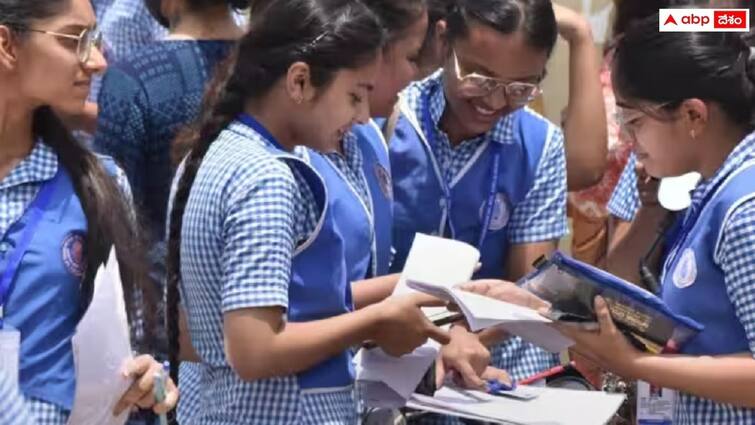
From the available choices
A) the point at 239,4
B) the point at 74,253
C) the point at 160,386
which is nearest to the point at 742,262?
the point at 160,386

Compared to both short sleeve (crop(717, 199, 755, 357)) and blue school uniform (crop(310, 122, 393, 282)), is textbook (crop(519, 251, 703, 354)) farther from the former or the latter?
blue school uniform (crop(310, 122, 393, 282))

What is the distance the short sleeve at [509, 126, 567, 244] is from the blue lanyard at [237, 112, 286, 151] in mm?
792

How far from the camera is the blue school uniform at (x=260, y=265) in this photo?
99.2 inches

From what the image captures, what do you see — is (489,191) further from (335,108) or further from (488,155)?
(335,108)

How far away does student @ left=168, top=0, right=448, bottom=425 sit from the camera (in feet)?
8.30

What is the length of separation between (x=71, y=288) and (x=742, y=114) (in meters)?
1.22

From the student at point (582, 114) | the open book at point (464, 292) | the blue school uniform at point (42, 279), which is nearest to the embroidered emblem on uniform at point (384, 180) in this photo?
the open book at point (464, 292)

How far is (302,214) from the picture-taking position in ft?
8.57

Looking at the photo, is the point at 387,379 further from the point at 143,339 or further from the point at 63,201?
Answer: the point at 63,201

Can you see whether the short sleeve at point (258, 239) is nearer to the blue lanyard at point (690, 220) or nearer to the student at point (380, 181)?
the student at point (380, 181)

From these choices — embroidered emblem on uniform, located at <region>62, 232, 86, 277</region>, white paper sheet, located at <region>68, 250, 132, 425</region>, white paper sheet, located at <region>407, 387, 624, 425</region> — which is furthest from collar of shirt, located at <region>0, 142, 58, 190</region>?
white paper sheet, located at <region>407, 387, 624, 425</region>

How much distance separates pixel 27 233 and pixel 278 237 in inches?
16.1

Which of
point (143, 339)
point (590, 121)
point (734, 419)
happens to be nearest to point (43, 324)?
point (143, 339)

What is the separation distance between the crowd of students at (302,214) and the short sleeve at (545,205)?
0.52ft
